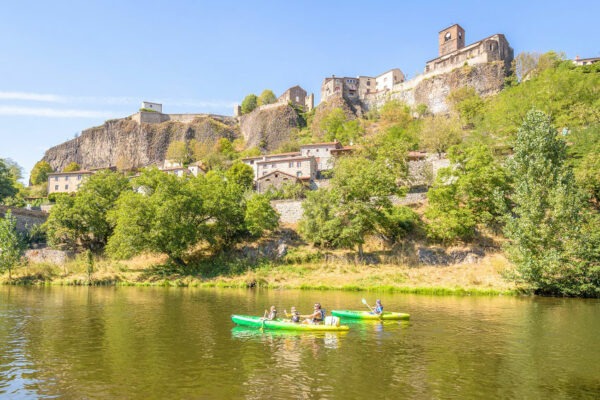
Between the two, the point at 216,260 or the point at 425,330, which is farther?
the point at 216,260

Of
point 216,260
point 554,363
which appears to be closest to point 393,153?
point 216,260

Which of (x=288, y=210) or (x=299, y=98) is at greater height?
(x=299, y=98)

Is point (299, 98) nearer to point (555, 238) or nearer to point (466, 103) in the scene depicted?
point (466, 103)

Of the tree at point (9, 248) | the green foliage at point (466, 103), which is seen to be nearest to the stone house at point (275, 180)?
the green foliage at point (466, 103)

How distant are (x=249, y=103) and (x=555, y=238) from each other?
373 feet

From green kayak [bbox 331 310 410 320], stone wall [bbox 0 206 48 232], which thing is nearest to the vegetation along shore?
stone wall [bbox 0 206 48 232]

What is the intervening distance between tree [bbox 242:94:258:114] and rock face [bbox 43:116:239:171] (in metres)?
8.07

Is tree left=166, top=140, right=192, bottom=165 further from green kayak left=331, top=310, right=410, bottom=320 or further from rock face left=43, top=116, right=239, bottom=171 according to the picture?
green kayak left=331, top=310, right=410, bottom=320

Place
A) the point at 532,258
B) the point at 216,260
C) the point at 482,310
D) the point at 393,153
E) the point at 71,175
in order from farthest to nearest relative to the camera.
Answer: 1. the point at 71,175
2. the point at 393,153
3. the point at 216,260
4. the point at 532,258
5. the point at 482,310

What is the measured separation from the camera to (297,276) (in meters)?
45.8

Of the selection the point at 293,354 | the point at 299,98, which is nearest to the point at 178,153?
the point at 299,98

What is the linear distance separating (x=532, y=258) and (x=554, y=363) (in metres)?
20.4

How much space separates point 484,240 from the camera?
158 ft

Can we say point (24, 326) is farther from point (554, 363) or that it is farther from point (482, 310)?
point (482, 310)
